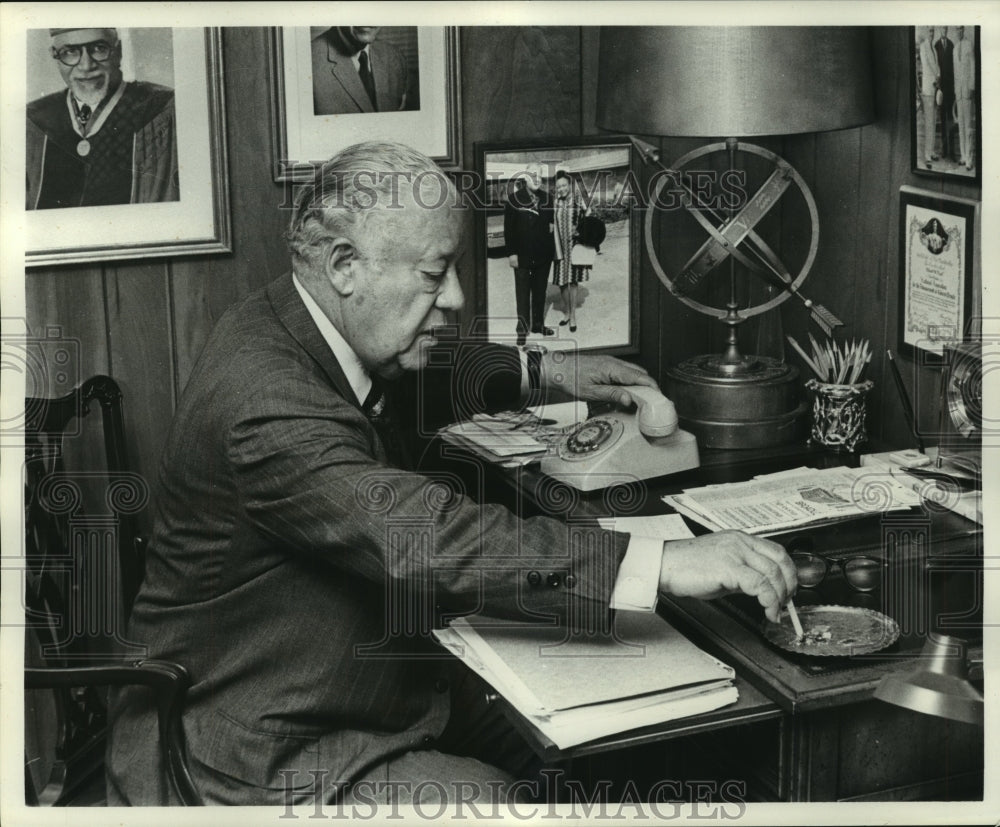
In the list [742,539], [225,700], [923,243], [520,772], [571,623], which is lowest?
[520,772]

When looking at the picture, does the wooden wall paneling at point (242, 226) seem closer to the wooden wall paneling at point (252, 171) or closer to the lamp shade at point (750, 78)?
the wooden wall paneling at point (252, 171)

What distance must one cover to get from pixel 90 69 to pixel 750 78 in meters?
1.20

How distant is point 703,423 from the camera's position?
256cm

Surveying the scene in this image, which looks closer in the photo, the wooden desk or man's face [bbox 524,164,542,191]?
the wooden desk

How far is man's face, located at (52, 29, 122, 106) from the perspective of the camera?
2.21 metres

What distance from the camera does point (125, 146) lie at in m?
2.33

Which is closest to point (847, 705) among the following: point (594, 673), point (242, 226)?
point (594, 673)

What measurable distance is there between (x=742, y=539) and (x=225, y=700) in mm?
827

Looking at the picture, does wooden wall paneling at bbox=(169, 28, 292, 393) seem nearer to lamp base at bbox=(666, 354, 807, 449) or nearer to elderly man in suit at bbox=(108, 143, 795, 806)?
elderly man in suit at bbox=(108, 143, 795, 806)

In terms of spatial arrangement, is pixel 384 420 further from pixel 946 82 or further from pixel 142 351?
pixel 946 82

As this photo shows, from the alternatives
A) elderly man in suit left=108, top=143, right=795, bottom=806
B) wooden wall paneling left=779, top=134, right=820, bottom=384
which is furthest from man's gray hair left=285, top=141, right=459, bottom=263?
wooden wall paneling left=779, top=134, right=820, bottom=384

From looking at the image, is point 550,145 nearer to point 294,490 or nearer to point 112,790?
point 294,490

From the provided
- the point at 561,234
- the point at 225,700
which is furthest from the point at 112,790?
the point at 561,234

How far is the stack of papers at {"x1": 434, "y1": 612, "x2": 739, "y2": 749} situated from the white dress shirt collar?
1.53ft
